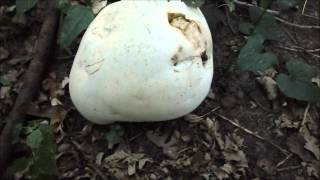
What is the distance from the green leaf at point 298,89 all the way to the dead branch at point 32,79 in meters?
1.39

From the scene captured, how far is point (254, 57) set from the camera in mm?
2982

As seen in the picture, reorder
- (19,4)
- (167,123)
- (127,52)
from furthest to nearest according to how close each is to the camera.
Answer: (19,4), (167,123), (127,52)

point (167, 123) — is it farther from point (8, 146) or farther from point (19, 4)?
point (19, 4)

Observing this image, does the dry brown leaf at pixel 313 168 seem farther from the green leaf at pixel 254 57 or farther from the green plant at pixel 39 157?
the green plant at pixel 39 157

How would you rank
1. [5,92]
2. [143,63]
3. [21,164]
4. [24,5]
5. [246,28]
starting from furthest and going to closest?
[246,28]
[24,5]
[5,92]
[21,164]
[143,63]

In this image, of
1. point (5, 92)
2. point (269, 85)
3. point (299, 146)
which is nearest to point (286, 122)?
point (299, 146)

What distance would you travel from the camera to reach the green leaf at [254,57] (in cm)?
295

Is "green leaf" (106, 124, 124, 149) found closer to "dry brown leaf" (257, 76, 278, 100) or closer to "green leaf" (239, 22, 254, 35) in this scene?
"dry brown leaf" (257, 76, 278, 100)

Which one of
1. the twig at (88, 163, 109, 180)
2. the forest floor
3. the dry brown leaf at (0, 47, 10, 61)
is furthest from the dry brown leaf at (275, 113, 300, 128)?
the dry brown leaf at (0, 47, 10, 61)

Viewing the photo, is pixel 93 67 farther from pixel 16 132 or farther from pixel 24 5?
pixel 24 5

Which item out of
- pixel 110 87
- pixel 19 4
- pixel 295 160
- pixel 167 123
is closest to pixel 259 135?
pixel 295 160

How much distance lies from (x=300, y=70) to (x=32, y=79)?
1.56 m

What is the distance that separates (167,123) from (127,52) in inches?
23.3

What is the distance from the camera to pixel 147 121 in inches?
109
